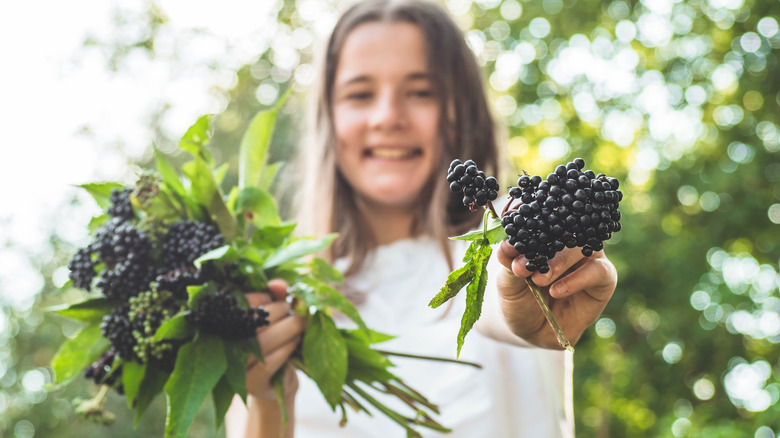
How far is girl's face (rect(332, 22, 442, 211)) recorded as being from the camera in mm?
2137

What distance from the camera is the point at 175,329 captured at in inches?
53.2

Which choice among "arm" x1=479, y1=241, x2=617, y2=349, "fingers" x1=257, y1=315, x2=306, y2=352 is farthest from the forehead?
"arm" x1=479, y1=241, x2=617, y2=349

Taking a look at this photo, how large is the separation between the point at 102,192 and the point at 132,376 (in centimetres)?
45

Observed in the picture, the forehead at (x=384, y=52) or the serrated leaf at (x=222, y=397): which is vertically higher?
the forehead at (x=384, y=52)

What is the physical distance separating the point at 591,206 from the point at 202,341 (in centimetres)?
90

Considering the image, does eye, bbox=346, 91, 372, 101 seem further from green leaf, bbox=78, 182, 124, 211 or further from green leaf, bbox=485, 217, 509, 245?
green leaf, bbox=485, 217, 509, 245

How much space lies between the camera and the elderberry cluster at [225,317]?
1340 millimetres

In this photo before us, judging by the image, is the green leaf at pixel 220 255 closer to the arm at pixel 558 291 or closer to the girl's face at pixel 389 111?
the arm at pixel 558 291

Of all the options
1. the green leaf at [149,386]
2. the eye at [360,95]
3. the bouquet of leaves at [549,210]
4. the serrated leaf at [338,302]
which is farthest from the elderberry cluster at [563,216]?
the eye at [360,95]

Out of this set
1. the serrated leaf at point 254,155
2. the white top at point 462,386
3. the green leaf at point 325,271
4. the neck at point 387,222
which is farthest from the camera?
the neck at point 387,222

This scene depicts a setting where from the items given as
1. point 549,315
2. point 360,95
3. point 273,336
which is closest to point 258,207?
point 273,336

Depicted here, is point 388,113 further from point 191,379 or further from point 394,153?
point 191,379

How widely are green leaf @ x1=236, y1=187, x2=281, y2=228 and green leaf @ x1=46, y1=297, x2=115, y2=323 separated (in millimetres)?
367

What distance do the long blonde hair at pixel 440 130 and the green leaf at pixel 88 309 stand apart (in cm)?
96
